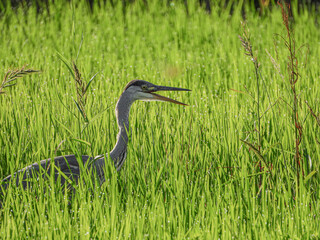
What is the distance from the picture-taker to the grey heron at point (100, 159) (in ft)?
11.6

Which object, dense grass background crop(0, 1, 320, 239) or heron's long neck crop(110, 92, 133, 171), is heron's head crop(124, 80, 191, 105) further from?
dense grass background crop(0, 1, 320, 239)

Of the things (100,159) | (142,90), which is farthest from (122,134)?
(142,90)

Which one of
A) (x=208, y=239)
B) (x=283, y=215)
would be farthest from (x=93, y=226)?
(x=283, y=215)

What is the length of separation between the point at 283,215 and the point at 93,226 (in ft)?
3.69

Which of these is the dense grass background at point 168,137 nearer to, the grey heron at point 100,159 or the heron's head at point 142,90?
the grey heron at point 100,159

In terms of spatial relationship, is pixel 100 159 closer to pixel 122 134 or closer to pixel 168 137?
pixel 122 134

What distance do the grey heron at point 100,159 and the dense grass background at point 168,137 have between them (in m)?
0.10

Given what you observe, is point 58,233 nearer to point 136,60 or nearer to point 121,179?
point 121,179

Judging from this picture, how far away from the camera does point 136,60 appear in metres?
7.11

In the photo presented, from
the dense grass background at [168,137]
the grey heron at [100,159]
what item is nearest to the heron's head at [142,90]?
the grey heron at [100,159]

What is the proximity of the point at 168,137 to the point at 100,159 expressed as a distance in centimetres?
59

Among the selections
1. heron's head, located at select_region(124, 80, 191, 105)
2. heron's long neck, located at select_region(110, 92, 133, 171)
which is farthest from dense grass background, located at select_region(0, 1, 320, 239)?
heron's head, located at select_region(124, 80, 191, 105)

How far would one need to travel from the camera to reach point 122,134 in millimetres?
3793

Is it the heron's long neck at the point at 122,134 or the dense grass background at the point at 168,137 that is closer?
the dense grass background at the point at 168,137
